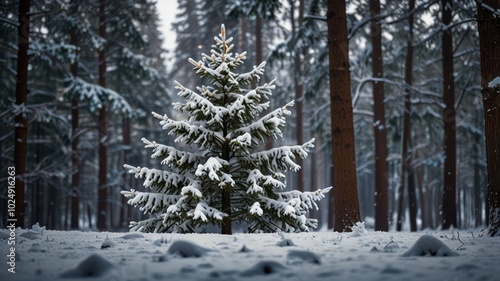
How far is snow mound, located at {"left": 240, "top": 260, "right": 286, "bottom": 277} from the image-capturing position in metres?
3.04

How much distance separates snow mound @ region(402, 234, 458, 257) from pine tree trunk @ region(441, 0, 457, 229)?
12031mm

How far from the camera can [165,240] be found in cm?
488

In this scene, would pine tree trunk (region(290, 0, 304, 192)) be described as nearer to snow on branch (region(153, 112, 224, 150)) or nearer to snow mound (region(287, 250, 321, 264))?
snow on branch (region(153, 112, 224, 150))

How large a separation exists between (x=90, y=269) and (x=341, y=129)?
20.7 ft

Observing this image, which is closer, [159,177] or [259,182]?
[259,182]

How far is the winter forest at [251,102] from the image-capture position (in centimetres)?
716

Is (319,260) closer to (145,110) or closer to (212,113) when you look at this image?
(212,113)

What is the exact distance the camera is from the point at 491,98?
6.04 m

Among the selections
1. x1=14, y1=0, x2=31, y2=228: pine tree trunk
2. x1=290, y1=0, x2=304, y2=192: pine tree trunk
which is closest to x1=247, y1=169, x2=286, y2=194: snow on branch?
x1=14, y1=0, x2=31, y2=228: pine tree trunk

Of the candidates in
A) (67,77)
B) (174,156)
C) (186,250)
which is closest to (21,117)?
(174,156)

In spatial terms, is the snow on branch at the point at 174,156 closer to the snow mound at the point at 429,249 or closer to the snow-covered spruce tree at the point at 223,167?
the snow-covered spruce tree at the point at 223,167

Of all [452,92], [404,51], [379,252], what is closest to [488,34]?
[379,252]

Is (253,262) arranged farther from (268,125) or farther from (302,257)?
(268,125)

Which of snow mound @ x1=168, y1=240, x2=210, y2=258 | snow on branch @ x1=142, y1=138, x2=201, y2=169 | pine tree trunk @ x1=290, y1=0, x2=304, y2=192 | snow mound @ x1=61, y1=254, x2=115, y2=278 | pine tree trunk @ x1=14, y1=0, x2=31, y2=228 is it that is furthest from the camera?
pine tree trunk @ x1=290, y1=0, x2=304, y2=192
